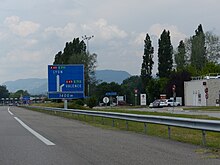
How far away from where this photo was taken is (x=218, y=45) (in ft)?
338

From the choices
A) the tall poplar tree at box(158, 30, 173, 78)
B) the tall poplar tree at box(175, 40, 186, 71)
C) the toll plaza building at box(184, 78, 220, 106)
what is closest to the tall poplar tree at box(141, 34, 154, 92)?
the tall poplar tree at box(158, 30, 173, 78)

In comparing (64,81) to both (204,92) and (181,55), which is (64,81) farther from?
(181,55)

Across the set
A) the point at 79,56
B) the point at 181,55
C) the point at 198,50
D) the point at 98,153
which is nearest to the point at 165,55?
the point at 181,55

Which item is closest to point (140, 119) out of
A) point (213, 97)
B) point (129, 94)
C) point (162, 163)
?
point (162, 163)

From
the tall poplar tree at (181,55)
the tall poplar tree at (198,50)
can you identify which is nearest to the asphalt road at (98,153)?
the tall poplar tree at (198,50)

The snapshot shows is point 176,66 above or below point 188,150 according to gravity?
above

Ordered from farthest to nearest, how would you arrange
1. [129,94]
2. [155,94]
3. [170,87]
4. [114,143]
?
[129,94], [155,94], [170,87], [114,143]

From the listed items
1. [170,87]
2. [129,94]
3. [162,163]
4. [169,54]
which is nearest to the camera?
[162,163]

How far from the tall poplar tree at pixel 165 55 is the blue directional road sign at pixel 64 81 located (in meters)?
60.2

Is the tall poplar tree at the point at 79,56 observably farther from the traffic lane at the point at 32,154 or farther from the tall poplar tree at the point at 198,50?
the traffic lane at the point at 32,154

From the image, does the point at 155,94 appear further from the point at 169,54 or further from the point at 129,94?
the point at 129,94

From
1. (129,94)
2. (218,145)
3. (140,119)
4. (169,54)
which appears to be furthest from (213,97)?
(129,94)

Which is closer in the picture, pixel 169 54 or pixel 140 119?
pixel 140 119

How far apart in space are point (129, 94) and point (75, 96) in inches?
4660
